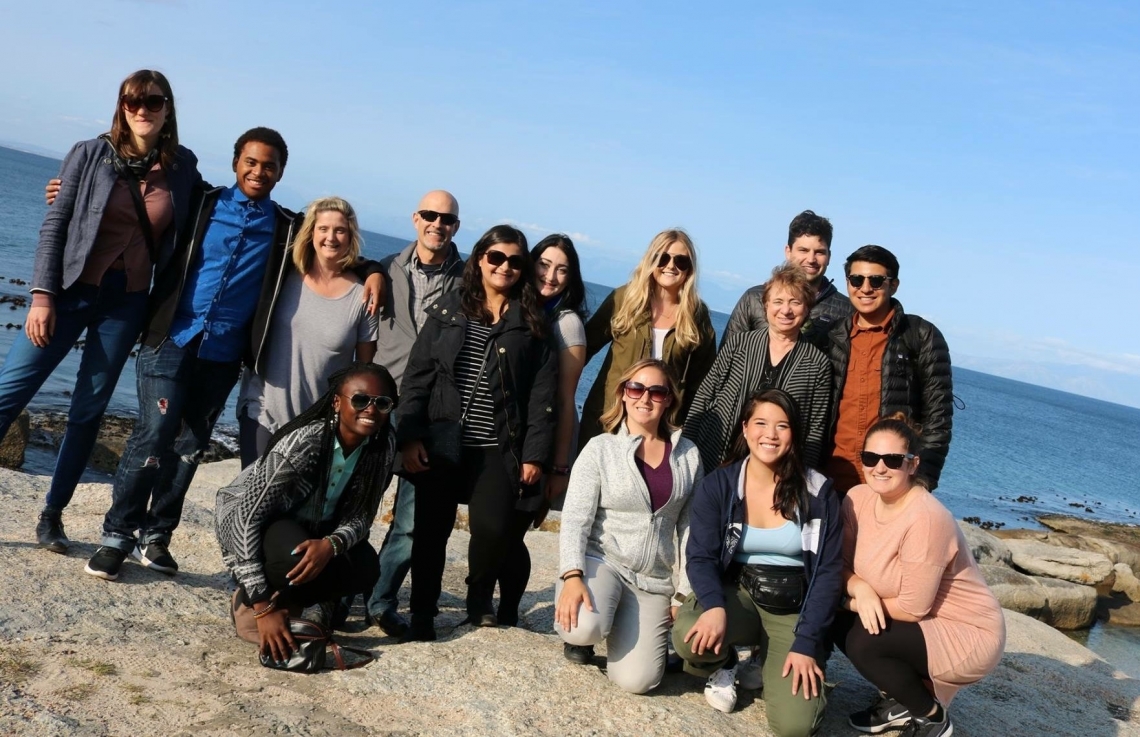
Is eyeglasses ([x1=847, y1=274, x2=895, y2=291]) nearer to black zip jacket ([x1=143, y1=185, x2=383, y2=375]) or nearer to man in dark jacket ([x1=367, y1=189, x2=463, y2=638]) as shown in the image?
man in dark jacket ([x1=367, y1=189, x2=463, y2=638])

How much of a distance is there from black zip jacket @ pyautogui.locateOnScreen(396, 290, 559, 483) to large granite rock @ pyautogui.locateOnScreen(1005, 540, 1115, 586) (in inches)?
480

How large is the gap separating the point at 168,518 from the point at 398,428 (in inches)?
58.1

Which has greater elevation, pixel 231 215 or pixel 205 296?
pixel 231 215

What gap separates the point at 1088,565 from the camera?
15.8 meters

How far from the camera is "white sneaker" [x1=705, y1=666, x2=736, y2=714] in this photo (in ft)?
16.1

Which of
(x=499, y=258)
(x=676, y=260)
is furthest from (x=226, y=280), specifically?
(x=676, y=260)

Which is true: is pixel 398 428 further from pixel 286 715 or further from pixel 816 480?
pixel 816 480

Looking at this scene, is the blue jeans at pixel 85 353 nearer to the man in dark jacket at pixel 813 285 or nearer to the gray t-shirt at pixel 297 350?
the gray t-shirt at pixel 297 350

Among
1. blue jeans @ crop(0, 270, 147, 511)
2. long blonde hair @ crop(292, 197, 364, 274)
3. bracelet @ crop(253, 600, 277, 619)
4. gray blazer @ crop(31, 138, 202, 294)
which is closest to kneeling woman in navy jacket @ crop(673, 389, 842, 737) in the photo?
bracelet @ crop(253, 600, 277, 619)

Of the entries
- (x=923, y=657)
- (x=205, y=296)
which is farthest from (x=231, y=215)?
(x=923, y=657)

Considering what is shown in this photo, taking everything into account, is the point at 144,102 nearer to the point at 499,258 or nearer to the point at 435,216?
the point at 435,216

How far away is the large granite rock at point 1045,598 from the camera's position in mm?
11898

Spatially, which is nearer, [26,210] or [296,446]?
[296,446]

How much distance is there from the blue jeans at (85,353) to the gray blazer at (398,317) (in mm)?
1318
